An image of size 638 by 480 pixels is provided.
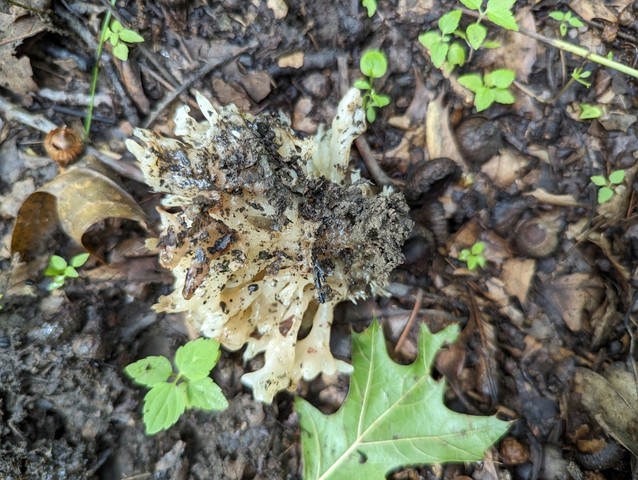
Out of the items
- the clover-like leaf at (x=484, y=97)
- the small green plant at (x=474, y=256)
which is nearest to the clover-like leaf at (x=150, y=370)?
the small green plant at (x=474, y=256)

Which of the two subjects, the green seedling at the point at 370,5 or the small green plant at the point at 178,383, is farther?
the green seedling at the point at 370,5

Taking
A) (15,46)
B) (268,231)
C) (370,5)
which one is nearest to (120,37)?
(15,46)

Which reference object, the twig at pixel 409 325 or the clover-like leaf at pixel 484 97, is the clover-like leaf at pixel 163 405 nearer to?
the twig at pixel 409 325

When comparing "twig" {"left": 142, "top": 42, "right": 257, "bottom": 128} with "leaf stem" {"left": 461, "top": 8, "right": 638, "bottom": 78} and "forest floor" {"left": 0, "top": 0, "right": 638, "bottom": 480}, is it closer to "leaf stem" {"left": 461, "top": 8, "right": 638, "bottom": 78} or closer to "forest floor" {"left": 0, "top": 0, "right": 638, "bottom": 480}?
"forest floor" {"left": 0, "top": 0, "right": 638, "bottom": 480}

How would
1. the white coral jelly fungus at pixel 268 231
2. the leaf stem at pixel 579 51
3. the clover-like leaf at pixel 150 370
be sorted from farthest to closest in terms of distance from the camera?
1. the leaf stem at pixel 579 51
2. the clover-like leaf at pixel 150 370
3. the white coral jelly fungus at pixel 268 231

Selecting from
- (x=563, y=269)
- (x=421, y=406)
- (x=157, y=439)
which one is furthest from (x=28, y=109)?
(x=563, y=269)

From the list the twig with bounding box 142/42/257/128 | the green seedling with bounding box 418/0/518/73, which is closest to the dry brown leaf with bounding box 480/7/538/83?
the green seedling with bounding box 418/0/518/73
